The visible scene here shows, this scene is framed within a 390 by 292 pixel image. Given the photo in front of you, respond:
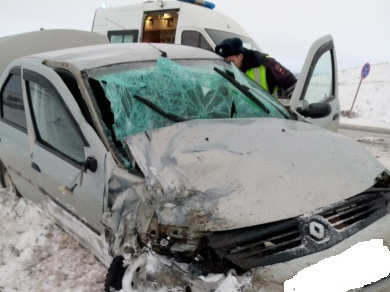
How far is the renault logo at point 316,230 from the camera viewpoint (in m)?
1.87

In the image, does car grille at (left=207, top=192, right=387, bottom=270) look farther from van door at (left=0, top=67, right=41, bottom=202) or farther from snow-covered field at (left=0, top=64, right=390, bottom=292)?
van door at (left=0, top=67, right=41, bottom=202)

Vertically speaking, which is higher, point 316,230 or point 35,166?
point 316,230

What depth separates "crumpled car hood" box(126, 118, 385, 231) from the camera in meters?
1.91

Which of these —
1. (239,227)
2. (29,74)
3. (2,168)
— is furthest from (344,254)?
(2,168)

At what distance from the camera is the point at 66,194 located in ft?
8.96

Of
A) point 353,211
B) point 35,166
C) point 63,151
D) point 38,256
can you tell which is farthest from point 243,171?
point 38,256

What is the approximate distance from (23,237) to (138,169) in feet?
5.51

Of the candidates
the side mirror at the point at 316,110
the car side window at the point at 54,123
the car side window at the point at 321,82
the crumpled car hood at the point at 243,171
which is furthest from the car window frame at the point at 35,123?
the car side window at the point at 321,82

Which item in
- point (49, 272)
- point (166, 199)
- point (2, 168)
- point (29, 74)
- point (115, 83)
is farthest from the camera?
point (2, 168)

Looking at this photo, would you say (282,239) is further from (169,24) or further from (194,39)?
(169,24)

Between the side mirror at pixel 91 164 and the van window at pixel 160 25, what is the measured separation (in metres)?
7.03

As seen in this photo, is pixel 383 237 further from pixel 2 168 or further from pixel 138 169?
pixel 2 168

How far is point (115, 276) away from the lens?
1.96m

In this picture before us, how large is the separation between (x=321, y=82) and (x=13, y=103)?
2.99 metres
